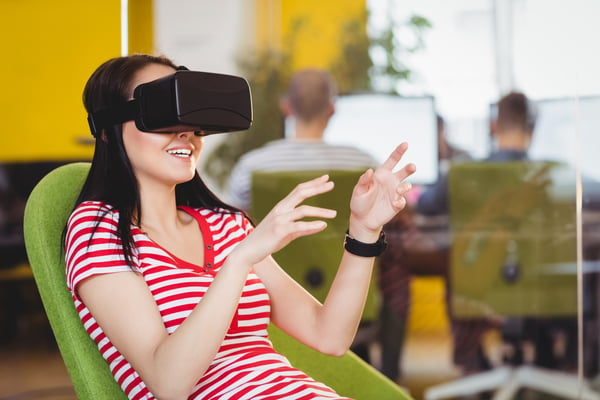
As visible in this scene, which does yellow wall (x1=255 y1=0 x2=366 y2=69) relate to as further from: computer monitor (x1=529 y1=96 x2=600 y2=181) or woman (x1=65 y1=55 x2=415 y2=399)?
woman (x1=65 y1=55 x2=415 y2=399)

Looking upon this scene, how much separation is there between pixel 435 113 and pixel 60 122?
1.25 meters

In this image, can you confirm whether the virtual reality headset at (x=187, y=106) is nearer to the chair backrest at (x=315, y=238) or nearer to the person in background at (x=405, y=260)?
the chair backrest at (x=315, y=238)

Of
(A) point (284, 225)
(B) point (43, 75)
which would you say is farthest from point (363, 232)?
(B) point (43, 75)

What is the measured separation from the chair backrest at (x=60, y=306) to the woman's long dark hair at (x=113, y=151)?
0.06 m

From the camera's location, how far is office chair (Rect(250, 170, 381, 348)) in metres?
2.54

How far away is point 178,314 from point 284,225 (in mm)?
251

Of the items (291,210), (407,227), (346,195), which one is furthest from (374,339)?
(291,210)

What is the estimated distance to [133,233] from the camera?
4.11 ft

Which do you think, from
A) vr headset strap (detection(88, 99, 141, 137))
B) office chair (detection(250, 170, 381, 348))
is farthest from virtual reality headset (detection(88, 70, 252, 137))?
office chair (detection(250, 170, 381, 348))

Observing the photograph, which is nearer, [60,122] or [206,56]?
[60,122]

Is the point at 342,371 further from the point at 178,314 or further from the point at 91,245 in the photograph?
the point at 91,245

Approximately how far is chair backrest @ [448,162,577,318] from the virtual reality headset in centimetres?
172

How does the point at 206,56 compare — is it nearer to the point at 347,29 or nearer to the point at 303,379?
the point at 347,29

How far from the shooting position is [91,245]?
118 centimetres
